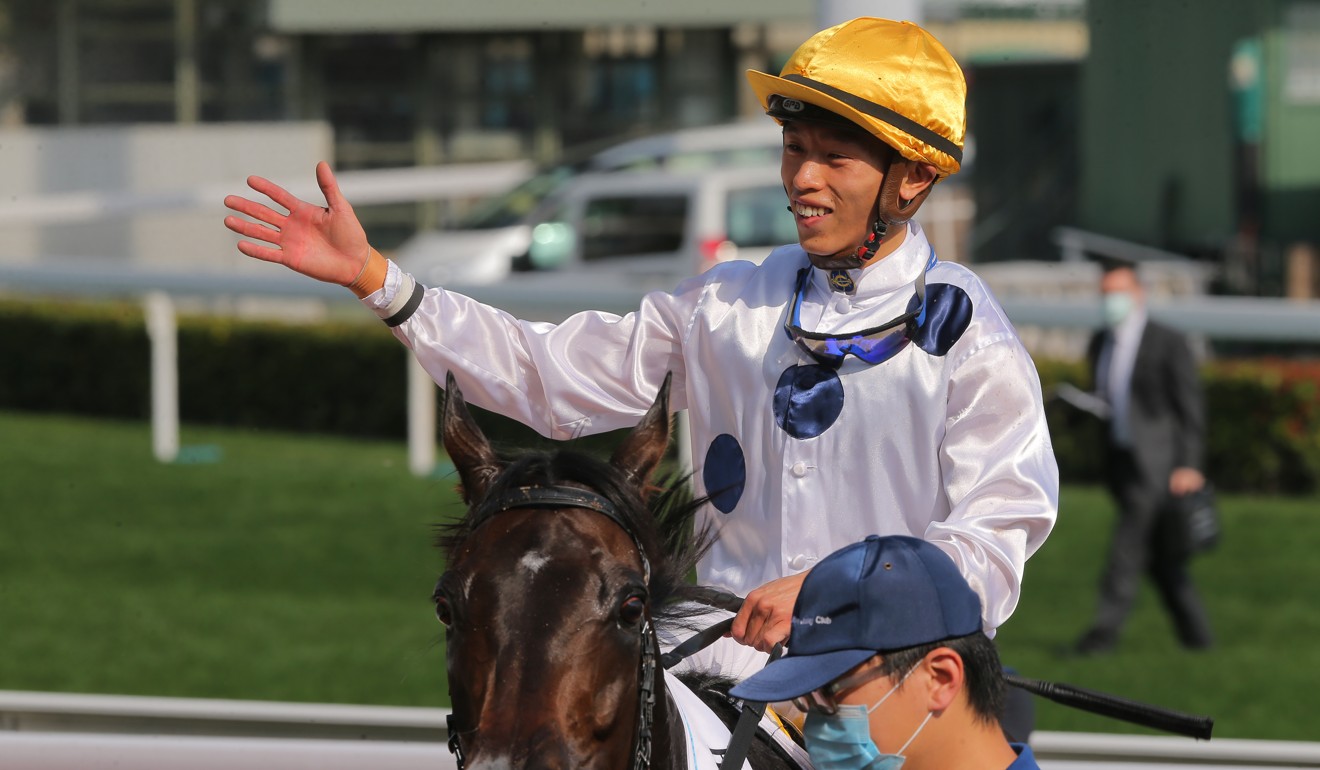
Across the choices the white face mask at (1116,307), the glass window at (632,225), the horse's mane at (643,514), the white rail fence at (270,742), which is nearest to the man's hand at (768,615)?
the horse's mane at (643,514)

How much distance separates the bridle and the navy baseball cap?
0.58ft

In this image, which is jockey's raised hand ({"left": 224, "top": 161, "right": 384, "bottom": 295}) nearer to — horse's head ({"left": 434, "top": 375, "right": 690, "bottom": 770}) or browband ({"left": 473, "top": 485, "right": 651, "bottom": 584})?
horse's head ({"left": 434, "top": 375, "right": 690, "bottom": 770})

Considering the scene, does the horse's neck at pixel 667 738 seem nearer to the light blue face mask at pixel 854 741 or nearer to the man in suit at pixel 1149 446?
the light blue face mask at pixel 854 741

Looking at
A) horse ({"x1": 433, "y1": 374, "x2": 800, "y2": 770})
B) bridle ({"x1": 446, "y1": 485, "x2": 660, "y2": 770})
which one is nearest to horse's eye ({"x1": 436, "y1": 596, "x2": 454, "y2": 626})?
horse ({"x1": 433, "y1": 374, "x2": 800, "y2": 770})

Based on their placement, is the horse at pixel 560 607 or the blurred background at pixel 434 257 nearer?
the horse at pixel 560 607

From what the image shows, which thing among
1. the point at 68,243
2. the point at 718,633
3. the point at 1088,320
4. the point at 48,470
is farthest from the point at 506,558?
the point at 68,243

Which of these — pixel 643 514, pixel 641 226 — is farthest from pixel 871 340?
pixel 641 226

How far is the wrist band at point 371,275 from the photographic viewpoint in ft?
8.96

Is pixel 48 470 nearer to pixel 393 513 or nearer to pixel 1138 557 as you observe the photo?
pixel 393 513

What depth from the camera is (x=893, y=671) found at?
1906 millimetres

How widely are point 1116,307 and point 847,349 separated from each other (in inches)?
207

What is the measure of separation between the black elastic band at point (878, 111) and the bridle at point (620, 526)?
66 centimetres

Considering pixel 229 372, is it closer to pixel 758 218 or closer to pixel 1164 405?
pixel 758 218

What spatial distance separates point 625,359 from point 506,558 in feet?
2.49
